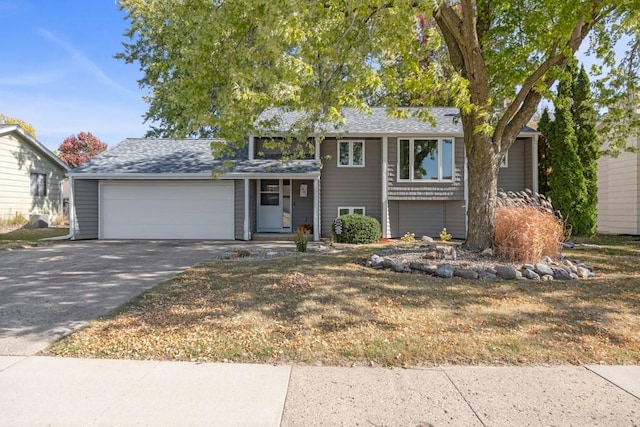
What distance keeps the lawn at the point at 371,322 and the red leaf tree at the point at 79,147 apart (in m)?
32.3

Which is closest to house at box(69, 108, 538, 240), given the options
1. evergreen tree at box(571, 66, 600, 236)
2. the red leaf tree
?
evergreen tree at box(571, 66, 600, 236)

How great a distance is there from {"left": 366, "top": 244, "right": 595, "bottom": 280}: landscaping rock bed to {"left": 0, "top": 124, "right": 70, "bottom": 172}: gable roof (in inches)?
609

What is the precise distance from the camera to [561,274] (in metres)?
6.83

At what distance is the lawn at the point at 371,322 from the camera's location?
379 centimetres

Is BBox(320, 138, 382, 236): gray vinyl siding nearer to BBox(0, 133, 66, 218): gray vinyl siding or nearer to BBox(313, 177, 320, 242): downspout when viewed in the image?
BBox(313, 177, 320, 242): downspout

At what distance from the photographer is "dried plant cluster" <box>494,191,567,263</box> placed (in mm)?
7523

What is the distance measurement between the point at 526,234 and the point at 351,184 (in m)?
8.11

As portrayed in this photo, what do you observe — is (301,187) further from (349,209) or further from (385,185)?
(385,185)

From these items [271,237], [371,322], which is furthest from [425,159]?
[371,322]

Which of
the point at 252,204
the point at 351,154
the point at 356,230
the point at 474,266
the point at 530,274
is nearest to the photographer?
the point at 530,274

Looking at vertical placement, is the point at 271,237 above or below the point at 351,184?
below

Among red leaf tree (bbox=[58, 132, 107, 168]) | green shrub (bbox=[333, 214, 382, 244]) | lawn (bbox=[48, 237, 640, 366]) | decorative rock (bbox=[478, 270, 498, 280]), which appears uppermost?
red leaf tree (bbox=[58, 132, 107, 168])

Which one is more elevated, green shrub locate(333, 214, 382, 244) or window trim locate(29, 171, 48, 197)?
window trim locate(29, 171, 48, 197)

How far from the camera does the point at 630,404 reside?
9.53 ft
